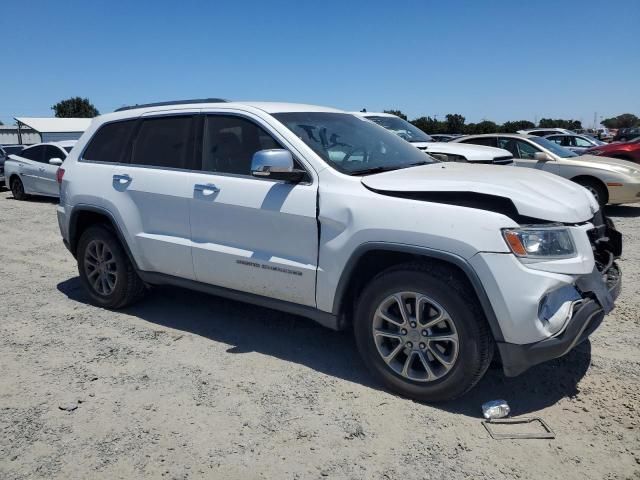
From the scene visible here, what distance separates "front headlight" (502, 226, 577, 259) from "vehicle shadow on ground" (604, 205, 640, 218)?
8.30 m

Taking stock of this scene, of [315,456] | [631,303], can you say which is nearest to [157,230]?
[315,456]

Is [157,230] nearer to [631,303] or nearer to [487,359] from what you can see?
[487,359]

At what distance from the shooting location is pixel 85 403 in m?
3.54

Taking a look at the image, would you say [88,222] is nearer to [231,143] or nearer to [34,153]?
[231,143]

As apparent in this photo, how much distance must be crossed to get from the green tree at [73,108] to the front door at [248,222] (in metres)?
86.8

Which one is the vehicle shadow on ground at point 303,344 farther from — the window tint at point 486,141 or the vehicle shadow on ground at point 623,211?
the window tint at point 486,141

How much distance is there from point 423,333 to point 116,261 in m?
3.07

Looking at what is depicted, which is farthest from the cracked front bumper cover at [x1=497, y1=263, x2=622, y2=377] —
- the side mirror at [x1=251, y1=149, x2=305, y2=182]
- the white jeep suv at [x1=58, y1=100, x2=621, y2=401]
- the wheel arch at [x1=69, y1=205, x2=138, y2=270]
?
the wheel arch at [x1=69, y1=205, x2=138, y2=270]

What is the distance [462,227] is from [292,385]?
1577 mm

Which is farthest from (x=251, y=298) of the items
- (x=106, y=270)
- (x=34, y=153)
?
(x=34, y=153)

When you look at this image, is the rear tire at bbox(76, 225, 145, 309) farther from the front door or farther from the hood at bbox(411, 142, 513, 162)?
the hood at bbox(411, 142, 513, 162)

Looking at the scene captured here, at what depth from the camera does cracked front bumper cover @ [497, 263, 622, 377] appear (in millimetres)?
3061

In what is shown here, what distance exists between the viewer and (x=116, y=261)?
16.6 feet

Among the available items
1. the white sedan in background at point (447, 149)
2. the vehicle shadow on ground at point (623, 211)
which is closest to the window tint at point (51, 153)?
the white sedan in background at point (447, 149)
